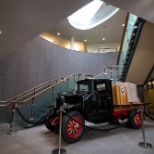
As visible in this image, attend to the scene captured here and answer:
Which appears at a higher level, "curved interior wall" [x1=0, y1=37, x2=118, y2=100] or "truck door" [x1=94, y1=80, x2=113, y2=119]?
"curved interior wall" [x1=0, y1=37, x2=118, y2=100]

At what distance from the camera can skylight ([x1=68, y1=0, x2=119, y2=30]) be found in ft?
36.2

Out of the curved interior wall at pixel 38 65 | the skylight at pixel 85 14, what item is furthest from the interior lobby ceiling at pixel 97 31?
the curved interior wall at pixel 38 65

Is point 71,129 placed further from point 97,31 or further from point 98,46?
point 98,46

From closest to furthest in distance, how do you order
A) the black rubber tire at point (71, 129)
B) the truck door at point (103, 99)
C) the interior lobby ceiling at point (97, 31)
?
the black rubber tire at point (71, 129)
the truck door at point (103, 99)
the interior lobby ceiling at point (97, 31)

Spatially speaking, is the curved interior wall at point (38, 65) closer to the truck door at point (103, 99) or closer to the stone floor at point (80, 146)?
the stone floor at point (80, 146)

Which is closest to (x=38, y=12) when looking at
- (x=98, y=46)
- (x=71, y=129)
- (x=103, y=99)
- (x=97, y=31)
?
(x=71, y=129)

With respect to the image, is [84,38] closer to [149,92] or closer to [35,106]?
[149,92]

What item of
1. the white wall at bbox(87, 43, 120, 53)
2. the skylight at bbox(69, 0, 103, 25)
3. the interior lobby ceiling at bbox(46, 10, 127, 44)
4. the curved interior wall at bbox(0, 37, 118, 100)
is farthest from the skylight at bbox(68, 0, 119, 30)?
the white wall at bbox(87, 43, 120, 53)

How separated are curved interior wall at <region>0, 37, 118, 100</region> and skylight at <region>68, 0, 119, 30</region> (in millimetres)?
2768

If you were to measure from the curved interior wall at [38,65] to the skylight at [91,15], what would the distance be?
9.08 feet

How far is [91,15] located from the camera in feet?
41.1

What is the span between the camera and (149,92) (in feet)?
33.0

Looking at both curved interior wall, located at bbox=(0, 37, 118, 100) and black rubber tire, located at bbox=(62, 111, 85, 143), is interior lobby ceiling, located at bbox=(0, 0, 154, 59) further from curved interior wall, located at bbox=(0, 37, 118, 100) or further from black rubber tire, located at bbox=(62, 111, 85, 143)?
curved interior wall, located at bbox=(0, 37, 118, 100)

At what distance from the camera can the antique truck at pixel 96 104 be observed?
3766 millimetres
